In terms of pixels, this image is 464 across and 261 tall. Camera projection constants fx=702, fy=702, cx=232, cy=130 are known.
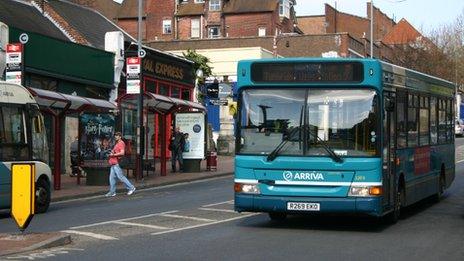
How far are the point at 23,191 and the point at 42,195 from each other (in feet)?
16.6

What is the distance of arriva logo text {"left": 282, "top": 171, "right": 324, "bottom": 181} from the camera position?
38.1 feet

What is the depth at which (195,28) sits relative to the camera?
65062 mm

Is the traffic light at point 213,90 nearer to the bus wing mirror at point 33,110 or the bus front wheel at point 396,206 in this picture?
the bus wing mirror at point 33,110

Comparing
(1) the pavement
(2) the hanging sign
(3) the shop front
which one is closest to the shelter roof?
(3) the shop front

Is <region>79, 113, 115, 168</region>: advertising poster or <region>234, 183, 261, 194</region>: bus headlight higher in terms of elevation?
<region>79, 113, 115, 168</region>: advertising poster

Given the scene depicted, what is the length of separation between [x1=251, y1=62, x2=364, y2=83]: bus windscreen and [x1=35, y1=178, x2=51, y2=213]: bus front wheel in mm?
6239

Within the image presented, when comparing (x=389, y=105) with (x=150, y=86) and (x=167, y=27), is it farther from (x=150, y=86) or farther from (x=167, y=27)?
(x=167, y=27)

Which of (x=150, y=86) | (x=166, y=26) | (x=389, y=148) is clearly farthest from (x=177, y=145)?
(x=166, y=26)

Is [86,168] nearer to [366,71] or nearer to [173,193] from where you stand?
[173,193]

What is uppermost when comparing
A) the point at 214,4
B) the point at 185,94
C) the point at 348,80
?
the point at 214,4

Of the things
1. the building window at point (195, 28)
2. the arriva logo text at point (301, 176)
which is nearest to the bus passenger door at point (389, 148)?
the arriva logo text at point (301, 176)

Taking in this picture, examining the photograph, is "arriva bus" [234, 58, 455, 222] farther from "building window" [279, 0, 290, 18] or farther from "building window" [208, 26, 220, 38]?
"building window" [279, 0, 290, 18]

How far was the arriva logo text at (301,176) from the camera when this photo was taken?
38.1 feet

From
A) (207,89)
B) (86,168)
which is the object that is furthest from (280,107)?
(207,89)
